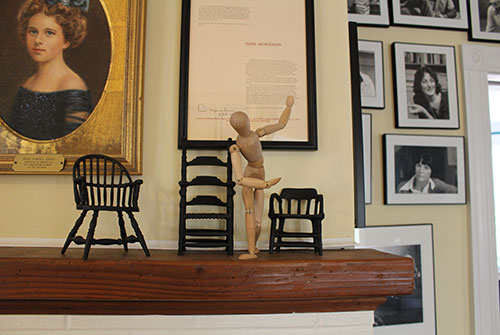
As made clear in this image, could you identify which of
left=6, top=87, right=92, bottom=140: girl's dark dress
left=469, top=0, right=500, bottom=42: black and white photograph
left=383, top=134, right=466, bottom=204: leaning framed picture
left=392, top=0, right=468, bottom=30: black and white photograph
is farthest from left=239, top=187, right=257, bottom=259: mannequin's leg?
left=469, top=0, right=500, bottom=42: black and white photograph

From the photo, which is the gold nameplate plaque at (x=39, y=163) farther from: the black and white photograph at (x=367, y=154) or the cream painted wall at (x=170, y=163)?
the black and white photograph at (x=367, y=154)

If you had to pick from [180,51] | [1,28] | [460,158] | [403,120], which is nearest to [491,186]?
[460,158]

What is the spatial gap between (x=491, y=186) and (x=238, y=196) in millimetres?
1508

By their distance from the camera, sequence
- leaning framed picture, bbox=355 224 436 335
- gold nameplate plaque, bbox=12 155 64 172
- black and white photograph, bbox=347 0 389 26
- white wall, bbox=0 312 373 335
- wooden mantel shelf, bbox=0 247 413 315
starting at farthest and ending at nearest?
black and white photograph, bbox=347 0 389 26, leaning framed picture, bbox=355 224 436 335, gold nameplate plaque, bbox=12 155 64 172, white wall, bbox=0 312 373 335, wooden mantel shelf, bbox=0 247 413 315

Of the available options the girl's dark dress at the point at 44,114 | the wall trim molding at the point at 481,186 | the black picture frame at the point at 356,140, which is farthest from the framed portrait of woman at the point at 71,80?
the wall trim molding at the point at 481,186

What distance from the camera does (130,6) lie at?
984 mm

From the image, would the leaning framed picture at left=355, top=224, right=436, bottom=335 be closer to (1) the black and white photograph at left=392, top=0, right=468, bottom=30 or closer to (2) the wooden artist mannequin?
(2) the wooden artist mannequin

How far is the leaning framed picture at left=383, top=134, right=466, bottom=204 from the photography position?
1654mm

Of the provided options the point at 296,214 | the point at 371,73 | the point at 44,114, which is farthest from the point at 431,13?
the point at 44,114

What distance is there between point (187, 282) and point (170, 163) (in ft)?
1.24

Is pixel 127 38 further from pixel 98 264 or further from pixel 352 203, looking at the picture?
pixel 352 203

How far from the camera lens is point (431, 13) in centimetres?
175

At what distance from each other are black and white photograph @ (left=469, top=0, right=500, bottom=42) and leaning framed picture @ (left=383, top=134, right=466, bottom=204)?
0.59 meters

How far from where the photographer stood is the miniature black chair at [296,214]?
0.85 m
